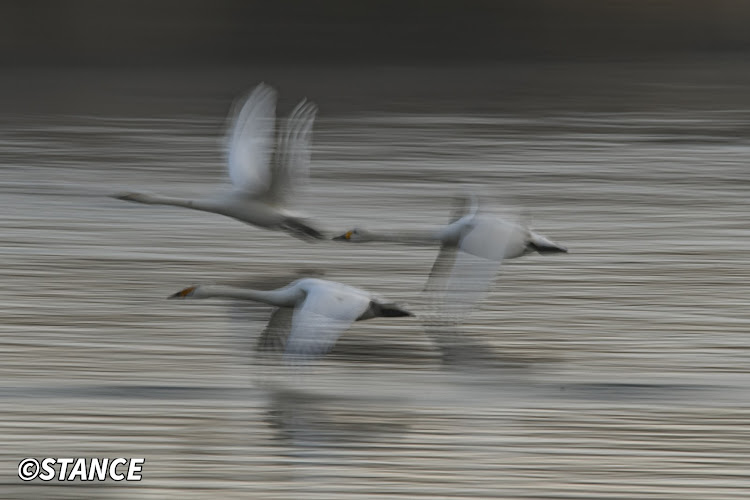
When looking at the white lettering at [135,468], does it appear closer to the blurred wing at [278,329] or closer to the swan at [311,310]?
the swan at [311,310]

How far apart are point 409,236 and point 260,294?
1.65 metres

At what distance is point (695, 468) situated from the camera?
7.77 metres

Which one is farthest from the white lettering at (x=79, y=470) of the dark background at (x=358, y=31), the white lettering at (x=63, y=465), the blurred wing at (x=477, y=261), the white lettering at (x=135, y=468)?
the dark background at (x=358, y=31)

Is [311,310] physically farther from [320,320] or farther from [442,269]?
[442,269]

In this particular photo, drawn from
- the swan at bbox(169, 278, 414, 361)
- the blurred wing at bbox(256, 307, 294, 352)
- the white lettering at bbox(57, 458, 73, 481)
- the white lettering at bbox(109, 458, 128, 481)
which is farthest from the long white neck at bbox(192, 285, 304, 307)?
the white lettering at bbox(57, 458, 73, 481)

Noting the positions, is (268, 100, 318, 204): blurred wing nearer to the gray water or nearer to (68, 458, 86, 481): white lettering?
the gray water

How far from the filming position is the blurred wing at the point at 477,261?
998cm

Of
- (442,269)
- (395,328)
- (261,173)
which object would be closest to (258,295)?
(395,328)

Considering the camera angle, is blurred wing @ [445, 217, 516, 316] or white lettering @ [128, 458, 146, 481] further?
blurred wing @ [445, 217, 516, 316]

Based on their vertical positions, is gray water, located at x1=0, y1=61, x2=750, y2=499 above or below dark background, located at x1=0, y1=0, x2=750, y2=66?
below

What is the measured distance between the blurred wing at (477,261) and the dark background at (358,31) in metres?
17.4

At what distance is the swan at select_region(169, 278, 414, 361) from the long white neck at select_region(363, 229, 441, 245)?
4.50ft

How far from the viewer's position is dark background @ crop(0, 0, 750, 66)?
2809 cm

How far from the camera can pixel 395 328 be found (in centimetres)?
1042
